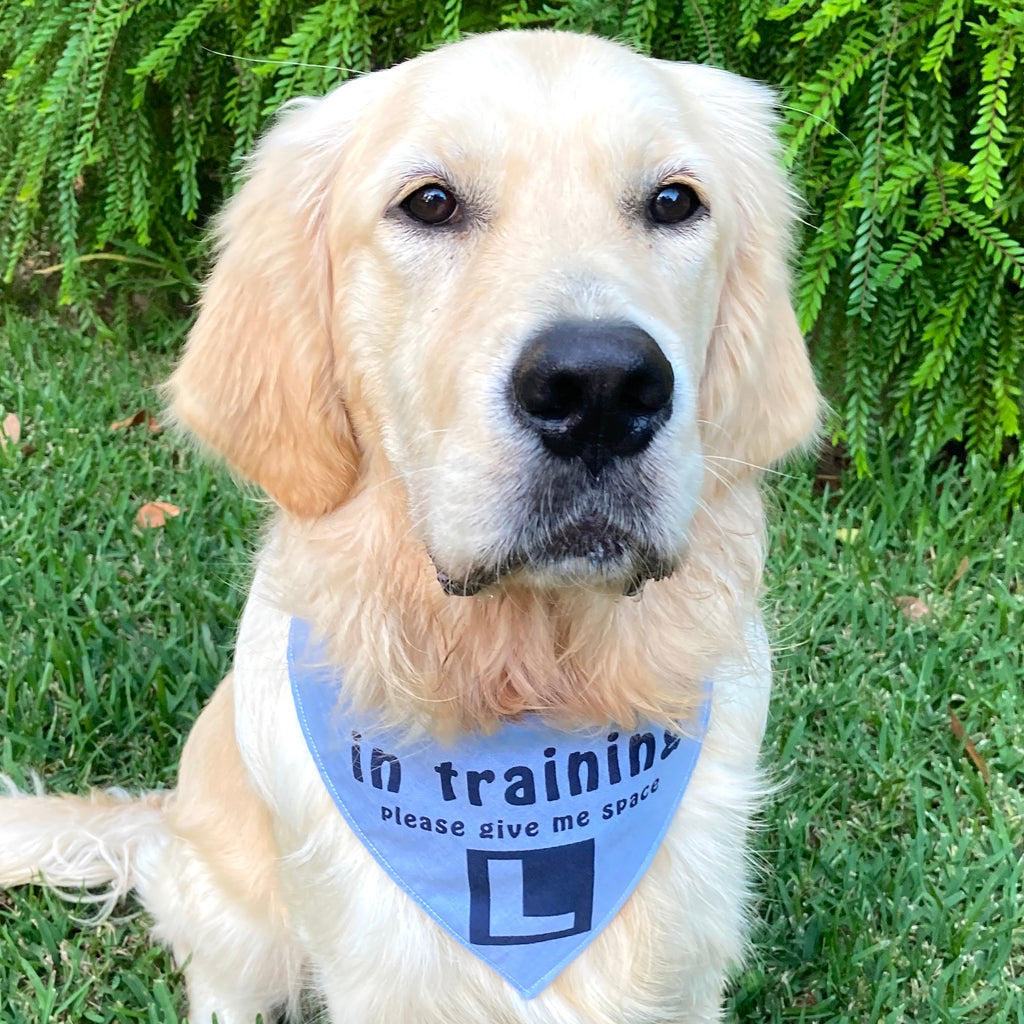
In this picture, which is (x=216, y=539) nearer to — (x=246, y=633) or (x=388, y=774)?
(x=246, y=633)

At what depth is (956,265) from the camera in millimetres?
3818

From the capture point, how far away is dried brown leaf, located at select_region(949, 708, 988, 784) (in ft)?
10.4

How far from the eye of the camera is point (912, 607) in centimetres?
377

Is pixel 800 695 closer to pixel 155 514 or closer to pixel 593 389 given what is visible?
pixel 593 389

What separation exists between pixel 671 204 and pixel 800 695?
190 centimetres

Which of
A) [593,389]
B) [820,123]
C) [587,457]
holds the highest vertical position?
[593,389]

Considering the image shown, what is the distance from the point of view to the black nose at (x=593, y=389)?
153 cm

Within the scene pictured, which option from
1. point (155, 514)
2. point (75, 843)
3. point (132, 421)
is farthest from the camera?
point (132, 421)

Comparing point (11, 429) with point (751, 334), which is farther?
point (11, 429)

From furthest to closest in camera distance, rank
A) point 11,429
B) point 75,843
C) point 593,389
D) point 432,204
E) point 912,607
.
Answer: point 11,429
point 912,607
point 75,843
point 432,204
point 593,389

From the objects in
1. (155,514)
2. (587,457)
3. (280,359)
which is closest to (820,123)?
(280,359)

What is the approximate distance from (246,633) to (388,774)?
586mm

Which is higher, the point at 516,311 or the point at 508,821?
the point at 516,311

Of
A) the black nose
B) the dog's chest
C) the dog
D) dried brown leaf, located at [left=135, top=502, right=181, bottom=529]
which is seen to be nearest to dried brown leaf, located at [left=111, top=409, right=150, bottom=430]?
dried brown leaf, located at [left=135, top=502, right=181, bottom=529]
